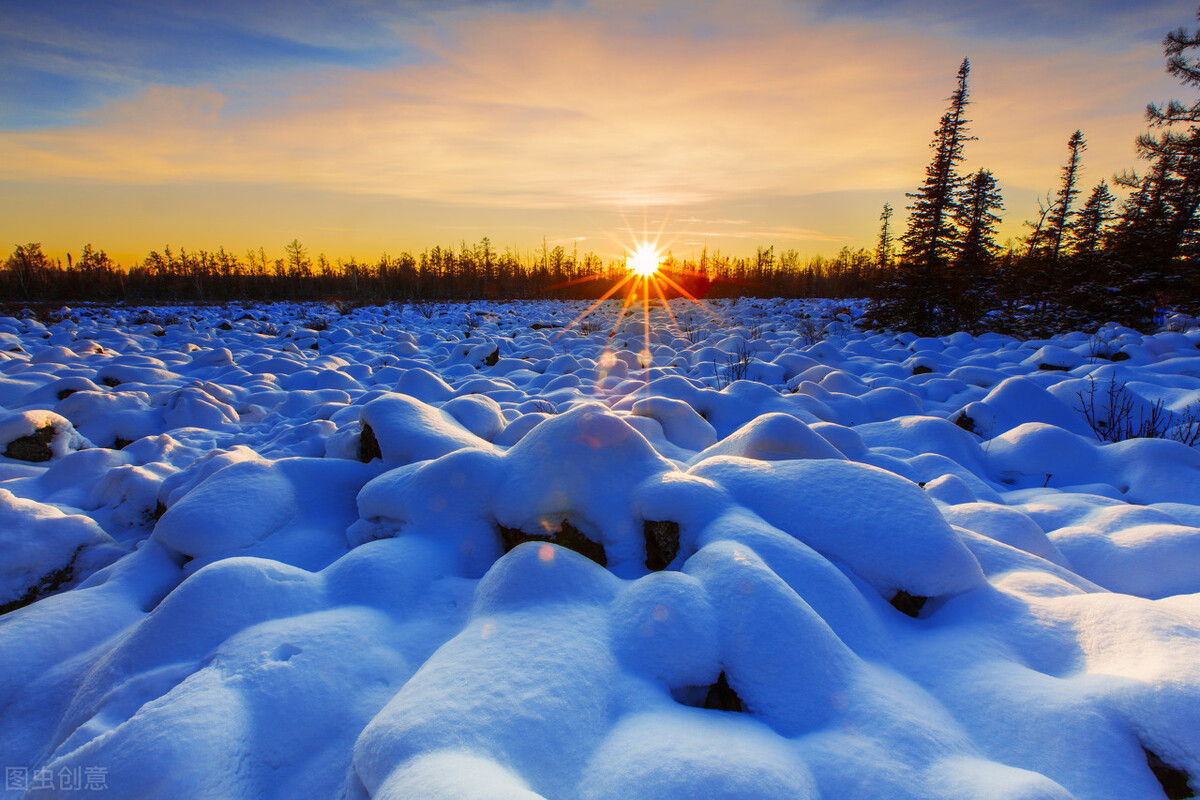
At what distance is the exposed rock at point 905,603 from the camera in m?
1.73

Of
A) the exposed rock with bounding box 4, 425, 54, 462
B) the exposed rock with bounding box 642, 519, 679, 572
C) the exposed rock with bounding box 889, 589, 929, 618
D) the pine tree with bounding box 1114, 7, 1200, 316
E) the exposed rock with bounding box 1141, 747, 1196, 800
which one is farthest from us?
the pine tree with bounding box 1114, 7, 1200, 316

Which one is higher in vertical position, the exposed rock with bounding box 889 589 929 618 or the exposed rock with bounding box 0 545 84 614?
the exposed rock with bounding box 889 589 929 618

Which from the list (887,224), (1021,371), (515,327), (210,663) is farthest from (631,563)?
(887,224)

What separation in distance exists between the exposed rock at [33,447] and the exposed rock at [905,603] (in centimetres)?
503

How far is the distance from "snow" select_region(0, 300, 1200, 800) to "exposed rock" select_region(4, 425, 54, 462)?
2 cm

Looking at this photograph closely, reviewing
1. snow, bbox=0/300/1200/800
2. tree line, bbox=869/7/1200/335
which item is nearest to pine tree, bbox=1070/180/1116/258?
tree line, bbox=869/7/1200/335

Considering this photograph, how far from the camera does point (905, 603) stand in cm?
174

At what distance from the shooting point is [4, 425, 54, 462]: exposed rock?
3238 millimetres

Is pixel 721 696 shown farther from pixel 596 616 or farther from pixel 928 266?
pixel 928 266

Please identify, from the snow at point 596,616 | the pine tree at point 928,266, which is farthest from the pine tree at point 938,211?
the snow at point 596,616

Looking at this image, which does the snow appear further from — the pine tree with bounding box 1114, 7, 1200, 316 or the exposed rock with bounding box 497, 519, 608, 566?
the pine tree with bounding box 1114, 7, 1200, 316

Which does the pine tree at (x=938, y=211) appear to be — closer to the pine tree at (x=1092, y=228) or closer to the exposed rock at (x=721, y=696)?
the pine tree at (x=1092, y=228)

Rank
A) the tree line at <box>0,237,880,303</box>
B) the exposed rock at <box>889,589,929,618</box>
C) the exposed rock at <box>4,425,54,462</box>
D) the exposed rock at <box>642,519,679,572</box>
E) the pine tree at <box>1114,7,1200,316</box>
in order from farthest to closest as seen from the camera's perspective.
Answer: the tree line at <box>0,237,880,303</box> → the pine tree at <box>1114,7,1200,316</box> → the exposed rock at <box>4,425,54,462</box> → the exposed rock at <box>642,519,679,572</box> → the exposed rock at <box>889,589,929,618</box>

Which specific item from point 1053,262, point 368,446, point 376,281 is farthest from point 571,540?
point 376,281
